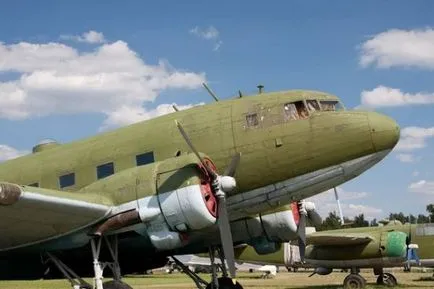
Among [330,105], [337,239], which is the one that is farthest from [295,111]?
[337,239]

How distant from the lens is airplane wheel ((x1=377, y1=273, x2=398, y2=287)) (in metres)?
28.6

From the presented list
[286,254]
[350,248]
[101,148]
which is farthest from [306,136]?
[286,254]

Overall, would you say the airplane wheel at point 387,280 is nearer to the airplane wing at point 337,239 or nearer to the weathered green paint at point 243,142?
the airplane wing at point 337,239

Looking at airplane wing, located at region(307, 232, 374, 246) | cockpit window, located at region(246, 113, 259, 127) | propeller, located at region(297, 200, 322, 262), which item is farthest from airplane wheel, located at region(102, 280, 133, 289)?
airplane wing, located at region(307, 232, 374, 246)

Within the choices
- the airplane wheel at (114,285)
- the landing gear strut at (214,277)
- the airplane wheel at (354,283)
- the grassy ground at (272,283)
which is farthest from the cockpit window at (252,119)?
the grassy ground at (272,283)

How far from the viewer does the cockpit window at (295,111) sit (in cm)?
1226

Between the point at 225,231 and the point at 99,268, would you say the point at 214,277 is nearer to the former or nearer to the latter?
the point at 225,231

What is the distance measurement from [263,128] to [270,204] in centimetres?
165

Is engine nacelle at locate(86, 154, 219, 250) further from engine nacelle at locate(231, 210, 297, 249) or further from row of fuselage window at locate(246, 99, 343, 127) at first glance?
engine nacelle at locate(231, 210, 297, 249)

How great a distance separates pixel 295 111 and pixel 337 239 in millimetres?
17163

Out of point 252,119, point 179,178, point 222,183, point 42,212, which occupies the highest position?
point 252,119

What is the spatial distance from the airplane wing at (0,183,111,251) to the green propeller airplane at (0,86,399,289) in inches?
0.8

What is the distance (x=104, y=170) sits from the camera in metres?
13.3

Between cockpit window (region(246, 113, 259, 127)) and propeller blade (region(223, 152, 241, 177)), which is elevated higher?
cockpit window (region(246, 113, 259, 127))
